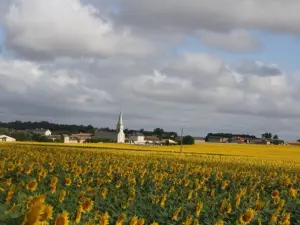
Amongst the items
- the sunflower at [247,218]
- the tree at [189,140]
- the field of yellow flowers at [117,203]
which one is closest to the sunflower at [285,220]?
the field of yellow flowers at [117,203]

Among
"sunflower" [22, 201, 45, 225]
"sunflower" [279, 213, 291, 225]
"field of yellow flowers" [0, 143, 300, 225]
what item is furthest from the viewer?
"sunflower" [279, 213, 291, 225]

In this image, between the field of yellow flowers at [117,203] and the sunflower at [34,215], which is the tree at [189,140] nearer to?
→ the field of yellow flowers at [117,203]

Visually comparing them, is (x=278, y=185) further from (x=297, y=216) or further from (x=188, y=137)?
(x=188, y=137)

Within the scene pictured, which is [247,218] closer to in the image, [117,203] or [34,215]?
[117,203]

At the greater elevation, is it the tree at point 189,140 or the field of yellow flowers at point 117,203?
the tree at point 189,140

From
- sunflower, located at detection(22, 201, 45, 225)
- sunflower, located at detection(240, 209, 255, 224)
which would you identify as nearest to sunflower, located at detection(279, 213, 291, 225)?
sunflower, located at detection(240, 209, 255, 224)

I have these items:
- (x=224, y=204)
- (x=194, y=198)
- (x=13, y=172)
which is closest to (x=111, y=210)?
(x=224, y=204)

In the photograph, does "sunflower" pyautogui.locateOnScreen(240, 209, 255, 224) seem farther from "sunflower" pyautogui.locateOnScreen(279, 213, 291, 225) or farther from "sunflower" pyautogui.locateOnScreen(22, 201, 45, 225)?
"sunflower" pyautogui.locateOnScreen(22, 201, 45, 225)

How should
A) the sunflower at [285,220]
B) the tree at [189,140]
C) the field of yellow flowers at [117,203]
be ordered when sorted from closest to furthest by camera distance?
the field of yellow flowers at [117,203]
the sunflower at [285,220]
the tree at [189,140]

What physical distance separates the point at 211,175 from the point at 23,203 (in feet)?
40.3

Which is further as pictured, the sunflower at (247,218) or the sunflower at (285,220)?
the sunflower at (285,220)

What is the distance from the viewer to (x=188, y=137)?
97.9 m

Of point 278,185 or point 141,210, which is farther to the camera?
point 278,185

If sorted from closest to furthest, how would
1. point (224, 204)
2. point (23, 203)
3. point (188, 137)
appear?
point (23, 203), point (224, 204), point (188, 137)
